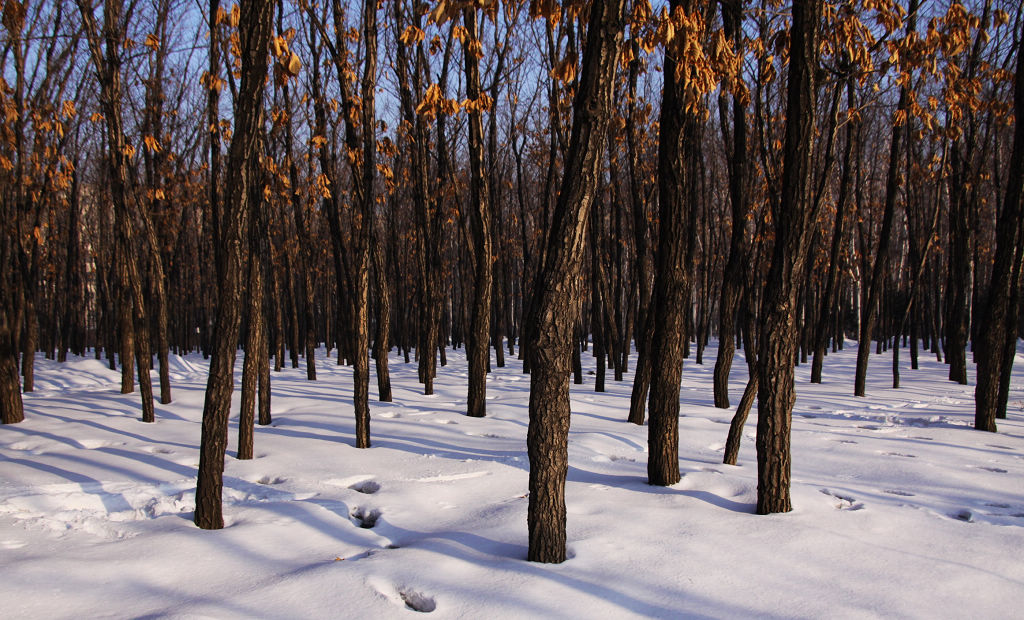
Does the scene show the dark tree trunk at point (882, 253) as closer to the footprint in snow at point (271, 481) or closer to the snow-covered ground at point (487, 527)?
the snow-covered ground at point (487, 527)

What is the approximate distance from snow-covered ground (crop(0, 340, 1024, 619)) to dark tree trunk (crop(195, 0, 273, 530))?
0.39 meters

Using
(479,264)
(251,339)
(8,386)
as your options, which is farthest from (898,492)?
(8,386)

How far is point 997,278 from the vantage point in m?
7.10

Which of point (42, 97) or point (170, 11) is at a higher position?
point (170, 11)

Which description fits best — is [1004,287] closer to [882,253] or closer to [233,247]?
[882,253]

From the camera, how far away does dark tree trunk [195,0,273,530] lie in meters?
4.02

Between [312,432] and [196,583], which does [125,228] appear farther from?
[196,583]

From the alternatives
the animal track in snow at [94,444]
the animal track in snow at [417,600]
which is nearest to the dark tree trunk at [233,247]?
the animal track in snow at [417,600]

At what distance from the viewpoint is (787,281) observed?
4195mm

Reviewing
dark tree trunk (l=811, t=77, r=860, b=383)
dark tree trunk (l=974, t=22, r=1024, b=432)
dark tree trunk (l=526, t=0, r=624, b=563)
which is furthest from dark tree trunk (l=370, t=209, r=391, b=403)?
Result: dark tree trunk (l=974, t=22, r=1024, b=432)

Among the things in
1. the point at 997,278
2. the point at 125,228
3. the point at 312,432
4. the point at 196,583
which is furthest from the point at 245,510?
the point at 997,278

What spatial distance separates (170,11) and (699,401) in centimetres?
1233

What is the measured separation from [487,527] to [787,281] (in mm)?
2672

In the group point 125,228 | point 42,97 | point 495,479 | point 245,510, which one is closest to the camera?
point 245,510
